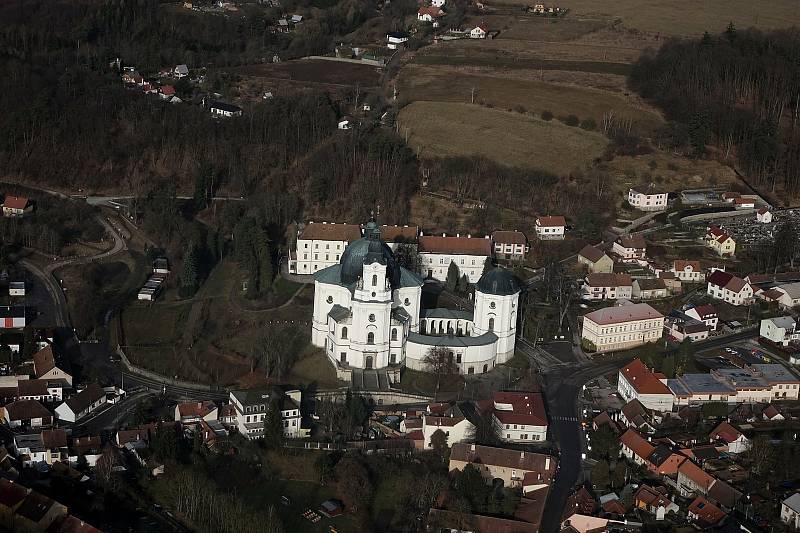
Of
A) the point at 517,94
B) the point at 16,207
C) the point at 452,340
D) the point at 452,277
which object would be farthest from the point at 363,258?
the point at 517,94

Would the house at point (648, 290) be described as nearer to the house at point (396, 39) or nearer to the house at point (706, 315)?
the house at point (706, 315)

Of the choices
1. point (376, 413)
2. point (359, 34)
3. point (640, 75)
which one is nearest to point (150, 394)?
point (376, 413)

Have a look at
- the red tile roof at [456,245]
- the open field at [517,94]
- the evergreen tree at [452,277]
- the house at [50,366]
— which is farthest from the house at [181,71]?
the house at [50,366]

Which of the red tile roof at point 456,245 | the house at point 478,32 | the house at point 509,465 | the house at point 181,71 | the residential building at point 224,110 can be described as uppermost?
the house at point 478,32

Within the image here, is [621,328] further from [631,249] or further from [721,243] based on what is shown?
[721,243]

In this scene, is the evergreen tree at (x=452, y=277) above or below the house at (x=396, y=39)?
below

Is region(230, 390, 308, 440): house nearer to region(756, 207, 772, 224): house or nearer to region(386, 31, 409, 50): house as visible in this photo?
region(756, 207, 772, 224): house
